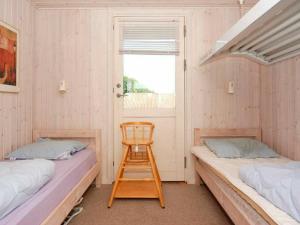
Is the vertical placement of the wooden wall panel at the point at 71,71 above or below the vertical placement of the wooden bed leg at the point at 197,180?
above

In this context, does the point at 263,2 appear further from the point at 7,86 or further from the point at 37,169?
the point at 7,86

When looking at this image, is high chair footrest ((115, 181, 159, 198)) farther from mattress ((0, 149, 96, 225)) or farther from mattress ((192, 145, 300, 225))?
mattress ((192, 145, 300, 225))

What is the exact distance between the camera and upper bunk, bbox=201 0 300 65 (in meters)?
1.29

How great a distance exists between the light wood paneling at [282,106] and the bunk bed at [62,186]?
2019 millimetres

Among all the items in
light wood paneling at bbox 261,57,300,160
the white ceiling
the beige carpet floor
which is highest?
the white ceiling

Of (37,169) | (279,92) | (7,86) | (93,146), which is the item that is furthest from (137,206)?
(279,92)

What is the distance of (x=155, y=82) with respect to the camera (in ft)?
10.6

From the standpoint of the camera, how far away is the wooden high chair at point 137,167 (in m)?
2.57

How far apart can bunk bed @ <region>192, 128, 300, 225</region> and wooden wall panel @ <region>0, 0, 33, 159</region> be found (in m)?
1.97

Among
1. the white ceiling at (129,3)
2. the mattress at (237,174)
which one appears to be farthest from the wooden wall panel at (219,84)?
the mattress at (237,174)

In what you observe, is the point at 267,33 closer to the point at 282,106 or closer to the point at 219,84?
the point at 282,106

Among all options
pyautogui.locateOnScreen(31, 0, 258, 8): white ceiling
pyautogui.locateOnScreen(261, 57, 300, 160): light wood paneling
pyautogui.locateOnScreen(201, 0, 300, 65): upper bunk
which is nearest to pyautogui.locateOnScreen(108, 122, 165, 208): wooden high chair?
pyautogui.locateOnScreen(201, 0, 300, 65): upper bunk

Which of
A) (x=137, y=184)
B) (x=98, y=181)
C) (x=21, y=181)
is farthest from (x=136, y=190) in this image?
(x=21, y=181)

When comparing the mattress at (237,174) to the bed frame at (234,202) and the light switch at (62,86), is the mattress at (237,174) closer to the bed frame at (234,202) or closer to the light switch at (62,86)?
the bed frame at (234,202)
